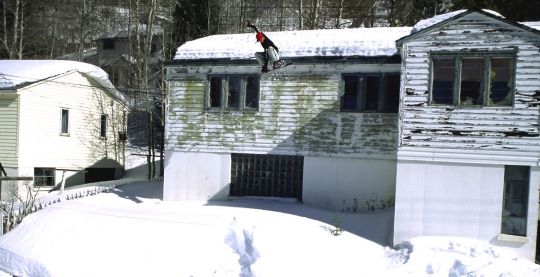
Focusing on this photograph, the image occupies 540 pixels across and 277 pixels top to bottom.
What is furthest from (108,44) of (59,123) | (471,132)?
(471,132)

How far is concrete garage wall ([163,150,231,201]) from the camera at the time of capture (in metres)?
13.2

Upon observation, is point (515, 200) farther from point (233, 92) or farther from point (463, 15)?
point (233, 92)

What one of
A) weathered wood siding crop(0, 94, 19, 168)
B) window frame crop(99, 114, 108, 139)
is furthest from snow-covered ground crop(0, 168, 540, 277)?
window frame crop(99, 114, 108, 139)

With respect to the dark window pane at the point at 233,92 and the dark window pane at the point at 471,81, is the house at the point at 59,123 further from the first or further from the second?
the dark window pane at the point at 471,81

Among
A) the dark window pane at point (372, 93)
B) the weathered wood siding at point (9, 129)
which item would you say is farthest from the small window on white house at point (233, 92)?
the weathered wood siding at point (9, 129)

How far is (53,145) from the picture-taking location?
19266 millimetres

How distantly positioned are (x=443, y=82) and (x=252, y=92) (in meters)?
5.89

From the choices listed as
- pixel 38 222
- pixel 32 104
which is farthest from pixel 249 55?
pixel 32 104

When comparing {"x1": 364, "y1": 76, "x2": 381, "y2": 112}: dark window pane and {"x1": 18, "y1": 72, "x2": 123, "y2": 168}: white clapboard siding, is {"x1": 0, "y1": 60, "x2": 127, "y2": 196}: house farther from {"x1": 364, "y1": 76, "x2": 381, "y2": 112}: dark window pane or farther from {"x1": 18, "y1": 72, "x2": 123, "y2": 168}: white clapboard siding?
{"x1": 364, "y1": 76, "x2": 381, "y2": 112}: dark window pane

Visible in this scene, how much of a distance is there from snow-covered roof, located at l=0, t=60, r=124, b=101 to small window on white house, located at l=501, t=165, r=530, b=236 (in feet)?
61.1

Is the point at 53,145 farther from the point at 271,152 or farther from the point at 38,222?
the point at 271,152

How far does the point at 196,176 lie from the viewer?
13359mm

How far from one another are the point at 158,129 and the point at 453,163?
2341 centimetres

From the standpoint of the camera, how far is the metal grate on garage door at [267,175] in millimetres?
12758
